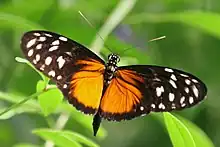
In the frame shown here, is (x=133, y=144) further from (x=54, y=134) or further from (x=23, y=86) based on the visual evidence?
(x=54, y=134)

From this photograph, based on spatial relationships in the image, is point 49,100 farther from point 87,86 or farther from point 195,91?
point 195,91

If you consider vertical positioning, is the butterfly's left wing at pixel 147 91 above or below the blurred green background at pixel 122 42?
below

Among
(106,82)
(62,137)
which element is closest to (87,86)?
(106,82)

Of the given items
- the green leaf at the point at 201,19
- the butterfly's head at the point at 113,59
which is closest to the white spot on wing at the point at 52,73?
the butterfly's head at the point at 113,59

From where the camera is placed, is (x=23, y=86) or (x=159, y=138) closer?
(x=23, y=86)

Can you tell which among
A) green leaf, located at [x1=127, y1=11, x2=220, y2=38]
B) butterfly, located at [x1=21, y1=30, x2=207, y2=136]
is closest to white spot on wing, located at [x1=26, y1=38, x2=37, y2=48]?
butterfly, located at [x1=21, y1=30, x2=207, y2=136]

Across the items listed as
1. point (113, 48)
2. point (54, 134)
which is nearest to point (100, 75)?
point (54, 134)

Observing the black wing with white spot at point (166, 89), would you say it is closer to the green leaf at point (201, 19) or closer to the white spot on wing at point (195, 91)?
the white spot on wing at point (195, 91)

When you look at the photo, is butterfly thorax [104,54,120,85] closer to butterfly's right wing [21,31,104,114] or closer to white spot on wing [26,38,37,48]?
butterfly's right wing [21,31,104,114]
